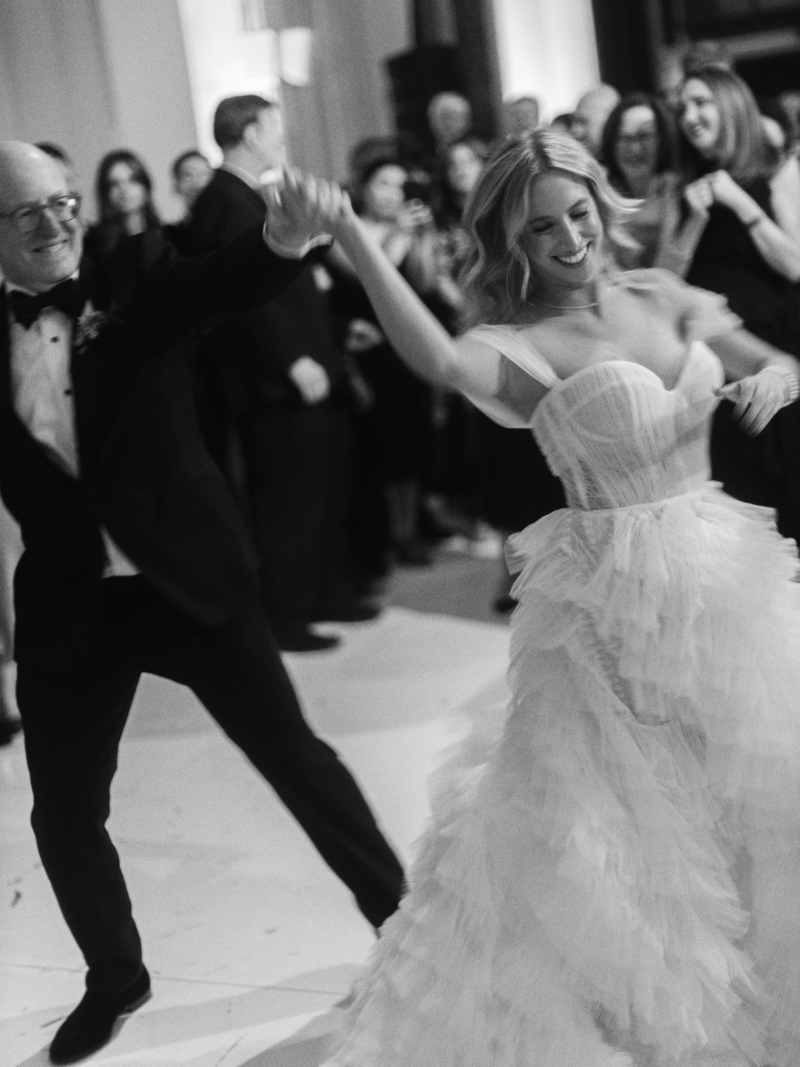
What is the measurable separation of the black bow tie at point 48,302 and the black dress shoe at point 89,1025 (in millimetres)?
1117

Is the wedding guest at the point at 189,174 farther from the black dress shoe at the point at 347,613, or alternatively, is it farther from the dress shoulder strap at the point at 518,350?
the dress shoulder strap at the point at 518,350

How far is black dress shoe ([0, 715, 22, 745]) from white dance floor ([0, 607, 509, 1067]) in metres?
0.11

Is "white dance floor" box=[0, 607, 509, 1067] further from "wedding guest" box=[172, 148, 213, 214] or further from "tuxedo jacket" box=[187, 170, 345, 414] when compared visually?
"wedding guest" box=[172, 148, 213, 214]

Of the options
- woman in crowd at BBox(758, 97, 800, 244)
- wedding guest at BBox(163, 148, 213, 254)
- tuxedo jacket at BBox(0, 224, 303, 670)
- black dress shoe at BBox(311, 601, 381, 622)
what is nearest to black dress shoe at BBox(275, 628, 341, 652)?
black dress shoe at BBox(311, 601, 381, 622)

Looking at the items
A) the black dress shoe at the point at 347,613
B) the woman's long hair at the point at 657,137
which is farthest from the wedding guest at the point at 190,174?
the black dress shoe at the point at 347,613

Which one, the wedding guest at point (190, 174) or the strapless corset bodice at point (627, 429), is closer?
the strapless corset bodice at point (627, 429)

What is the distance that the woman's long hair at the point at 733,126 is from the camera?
3840 mm

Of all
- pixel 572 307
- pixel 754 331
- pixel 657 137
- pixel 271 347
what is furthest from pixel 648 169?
pixel 572 307

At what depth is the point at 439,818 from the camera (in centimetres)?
205

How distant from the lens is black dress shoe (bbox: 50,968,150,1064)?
228cm

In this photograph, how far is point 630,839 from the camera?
1.87 metres

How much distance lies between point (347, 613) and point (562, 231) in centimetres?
323

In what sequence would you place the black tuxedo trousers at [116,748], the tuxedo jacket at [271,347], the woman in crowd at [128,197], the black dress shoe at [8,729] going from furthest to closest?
the woman in crowd at [128,197]
the tuxedo jacket at [271,347]
the black dress shoe at [8,729]
the black tuxedo trousers at [116,748]

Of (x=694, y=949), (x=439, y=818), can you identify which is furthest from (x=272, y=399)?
(x=694, y=949)
